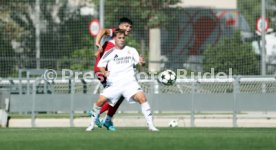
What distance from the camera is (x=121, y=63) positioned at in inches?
619

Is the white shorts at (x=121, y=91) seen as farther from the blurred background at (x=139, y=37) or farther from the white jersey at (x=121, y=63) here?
the blurred background at (x=139, y=37)

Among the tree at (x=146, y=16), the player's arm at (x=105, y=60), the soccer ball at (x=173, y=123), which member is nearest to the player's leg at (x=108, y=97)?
the player's arm at (x=105, y=60)

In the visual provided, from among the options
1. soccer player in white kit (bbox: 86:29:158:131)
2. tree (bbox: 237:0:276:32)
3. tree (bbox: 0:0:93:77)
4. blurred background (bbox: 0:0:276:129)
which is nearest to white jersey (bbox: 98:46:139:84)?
soccer player in white kit (bbox: 86:29:158:131)

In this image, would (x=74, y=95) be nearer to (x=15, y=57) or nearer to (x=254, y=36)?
(x=15, y=57)

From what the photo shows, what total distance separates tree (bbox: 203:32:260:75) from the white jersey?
16.6 metres

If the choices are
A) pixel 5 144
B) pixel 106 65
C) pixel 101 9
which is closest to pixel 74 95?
pixel 101 9

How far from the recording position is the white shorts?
1560 cm

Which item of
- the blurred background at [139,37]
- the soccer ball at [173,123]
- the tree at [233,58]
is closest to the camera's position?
the soccer ball at [173,123]

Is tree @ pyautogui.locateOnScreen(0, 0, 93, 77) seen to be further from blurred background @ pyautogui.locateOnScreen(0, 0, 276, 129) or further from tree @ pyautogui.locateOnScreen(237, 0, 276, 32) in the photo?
tree @ pyautogui.locateOnScreen(237, 0, 276, 32)

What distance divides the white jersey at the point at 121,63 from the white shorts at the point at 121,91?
8 centimetres

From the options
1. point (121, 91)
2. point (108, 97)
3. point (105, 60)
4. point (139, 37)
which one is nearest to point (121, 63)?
point (105, 60)

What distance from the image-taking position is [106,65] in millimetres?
16000

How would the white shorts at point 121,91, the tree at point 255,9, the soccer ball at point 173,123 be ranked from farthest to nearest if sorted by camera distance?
the tree at point 255,9 → the soccer ball at point 173,123 → the white shorts at point 121,91

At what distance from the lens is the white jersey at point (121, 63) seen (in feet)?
51.4
